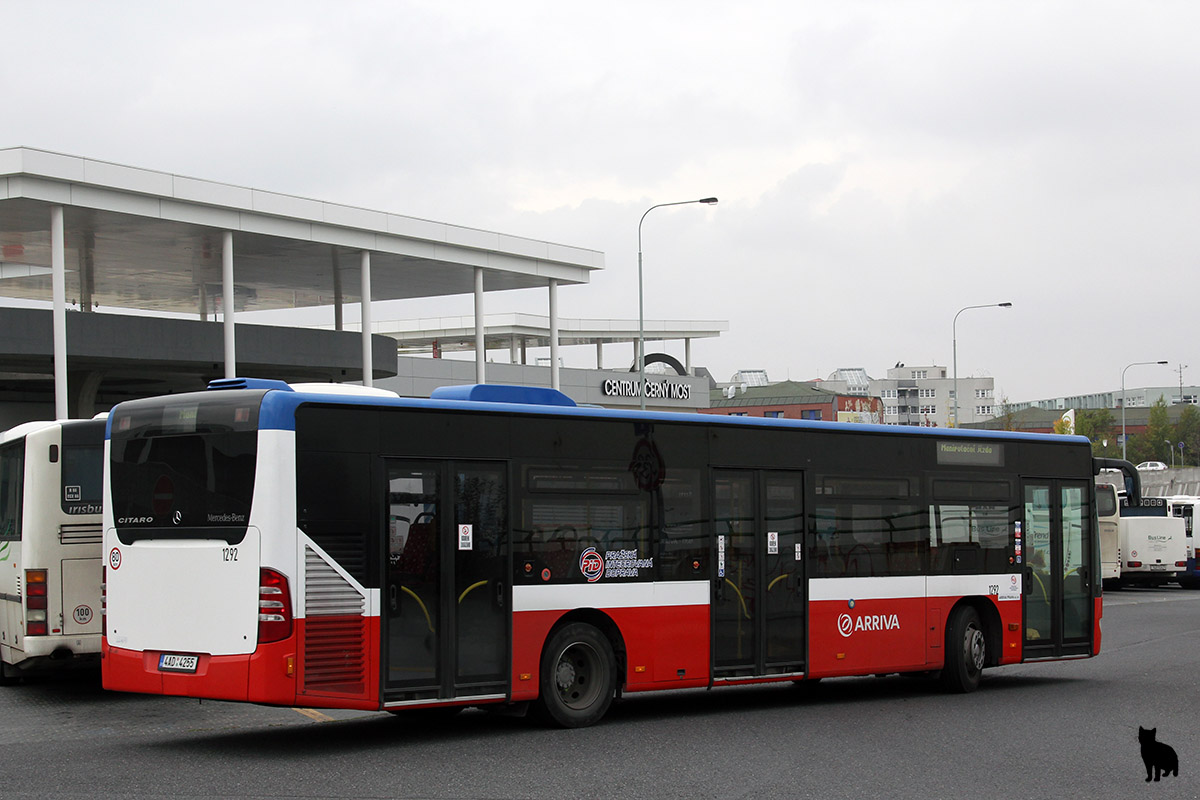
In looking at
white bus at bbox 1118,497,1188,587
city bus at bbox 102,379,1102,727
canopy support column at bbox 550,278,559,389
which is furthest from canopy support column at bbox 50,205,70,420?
white bus at bbox 1118,497,1188,587

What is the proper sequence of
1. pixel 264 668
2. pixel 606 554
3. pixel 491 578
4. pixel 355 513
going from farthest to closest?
pixel 606 554 < pixel 491 578 < pixel 355 513 < pixel 264 668

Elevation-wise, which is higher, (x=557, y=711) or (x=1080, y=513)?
(x=1080, y=513)

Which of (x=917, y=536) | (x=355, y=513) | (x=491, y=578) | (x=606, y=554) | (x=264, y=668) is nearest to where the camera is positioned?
(x=264, y=668)

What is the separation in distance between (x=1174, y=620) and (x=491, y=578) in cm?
2080

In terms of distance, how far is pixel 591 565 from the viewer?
12.3m

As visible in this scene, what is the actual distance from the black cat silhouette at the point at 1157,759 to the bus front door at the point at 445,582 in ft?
16.4

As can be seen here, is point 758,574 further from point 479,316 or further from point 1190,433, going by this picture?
point 1190,433

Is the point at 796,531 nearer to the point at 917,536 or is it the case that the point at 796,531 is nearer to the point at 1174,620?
the point at 917,536

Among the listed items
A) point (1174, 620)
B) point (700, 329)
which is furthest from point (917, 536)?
point (700, 329)

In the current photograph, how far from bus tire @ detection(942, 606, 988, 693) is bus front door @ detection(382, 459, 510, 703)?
20.1 ft

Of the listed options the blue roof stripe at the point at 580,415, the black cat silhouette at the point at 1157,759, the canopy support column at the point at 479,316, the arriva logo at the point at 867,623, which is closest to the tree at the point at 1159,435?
the canopy support column at the point at 479,316

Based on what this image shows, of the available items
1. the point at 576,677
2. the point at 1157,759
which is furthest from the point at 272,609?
the point at 1157,759

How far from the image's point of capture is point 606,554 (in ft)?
40.6

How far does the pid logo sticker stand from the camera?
481 inches
